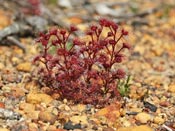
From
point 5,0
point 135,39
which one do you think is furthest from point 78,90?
point 5,0

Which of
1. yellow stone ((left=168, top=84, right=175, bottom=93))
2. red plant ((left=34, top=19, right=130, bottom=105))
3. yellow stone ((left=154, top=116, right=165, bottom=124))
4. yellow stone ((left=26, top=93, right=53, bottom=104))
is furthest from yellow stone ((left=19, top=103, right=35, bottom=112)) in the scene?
yellow stone ((left=168, top=84, right=175, bottom=93))

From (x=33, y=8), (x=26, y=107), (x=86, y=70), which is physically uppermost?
(x=33, y=8)

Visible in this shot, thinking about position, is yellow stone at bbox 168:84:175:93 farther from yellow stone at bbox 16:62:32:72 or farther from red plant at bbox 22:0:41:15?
red plant at bbox 22:0:41:15

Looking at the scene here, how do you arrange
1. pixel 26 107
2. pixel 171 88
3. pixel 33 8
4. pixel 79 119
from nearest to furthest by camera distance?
1. pixel 79 119
2. pixel 26 107
3. pixel 171 88
4. pixel 33 8

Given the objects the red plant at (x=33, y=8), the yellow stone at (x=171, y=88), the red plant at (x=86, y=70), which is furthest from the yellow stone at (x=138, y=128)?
the red plant at (x=33, y=8)

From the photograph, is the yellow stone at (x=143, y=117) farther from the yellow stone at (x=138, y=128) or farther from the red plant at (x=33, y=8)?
the red plant at (x=33, y=8)

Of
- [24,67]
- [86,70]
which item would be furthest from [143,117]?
[24,67]

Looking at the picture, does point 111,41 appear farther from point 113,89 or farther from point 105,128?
point 105,128

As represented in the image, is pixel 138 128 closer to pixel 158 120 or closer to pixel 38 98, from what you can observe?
pixel 158 120

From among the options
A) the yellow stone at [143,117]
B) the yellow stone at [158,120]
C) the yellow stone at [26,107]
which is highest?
the yellow stone at [26,107]
